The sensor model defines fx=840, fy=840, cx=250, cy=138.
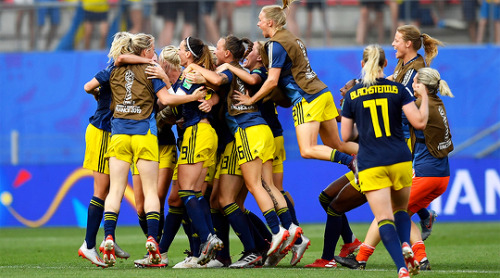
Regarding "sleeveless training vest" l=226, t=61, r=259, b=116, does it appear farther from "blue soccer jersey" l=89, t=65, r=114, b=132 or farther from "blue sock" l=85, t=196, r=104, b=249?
"blue sock" l=85, t=196, r=104, b=249

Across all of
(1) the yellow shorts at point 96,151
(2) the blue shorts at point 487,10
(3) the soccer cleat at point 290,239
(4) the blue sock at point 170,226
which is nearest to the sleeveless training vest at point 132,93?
(1) the yellow shorts at point 96,151

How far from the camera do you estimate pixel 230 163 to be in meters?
8.85

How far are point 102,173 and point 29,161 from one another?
1010 centimetres

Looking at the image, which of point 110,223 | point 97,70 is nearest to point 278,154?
point 110,223

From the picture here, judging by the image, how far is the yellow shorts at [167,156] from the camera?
9133 mm

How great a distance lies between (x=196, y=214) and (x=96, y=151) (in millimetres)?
1415

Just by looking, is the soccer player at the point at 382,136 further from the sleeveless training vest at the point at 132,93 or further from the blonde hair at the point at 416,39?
the sleeveless training vest at the point at 132,93

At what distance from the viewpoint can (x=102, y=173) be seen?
9.03 m

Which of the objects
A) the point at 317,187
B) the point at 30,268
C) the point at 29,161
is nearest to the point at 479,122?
the point at 317,187

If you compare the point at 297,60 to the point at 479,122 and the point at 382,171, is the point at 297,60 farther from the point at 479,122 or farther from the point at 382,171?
the point at 479,122

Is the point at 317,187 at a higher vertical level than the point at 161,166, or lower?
lower

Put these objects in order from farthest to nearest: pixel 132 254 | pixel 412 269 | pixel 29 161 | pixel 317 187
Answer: pixel 29 161 → pixel 317 187 → pixel 132 254 → pixel 412 269

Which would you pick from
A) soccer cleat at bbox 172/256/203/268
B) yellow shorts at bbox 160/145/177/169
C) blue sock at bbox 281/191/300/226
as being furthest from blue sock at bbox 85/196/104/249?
blue sock at bbox 281/191/300/226

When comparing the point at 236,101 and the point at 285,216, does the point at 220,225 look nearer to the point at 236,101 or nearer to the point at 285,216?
the point at 285,216
